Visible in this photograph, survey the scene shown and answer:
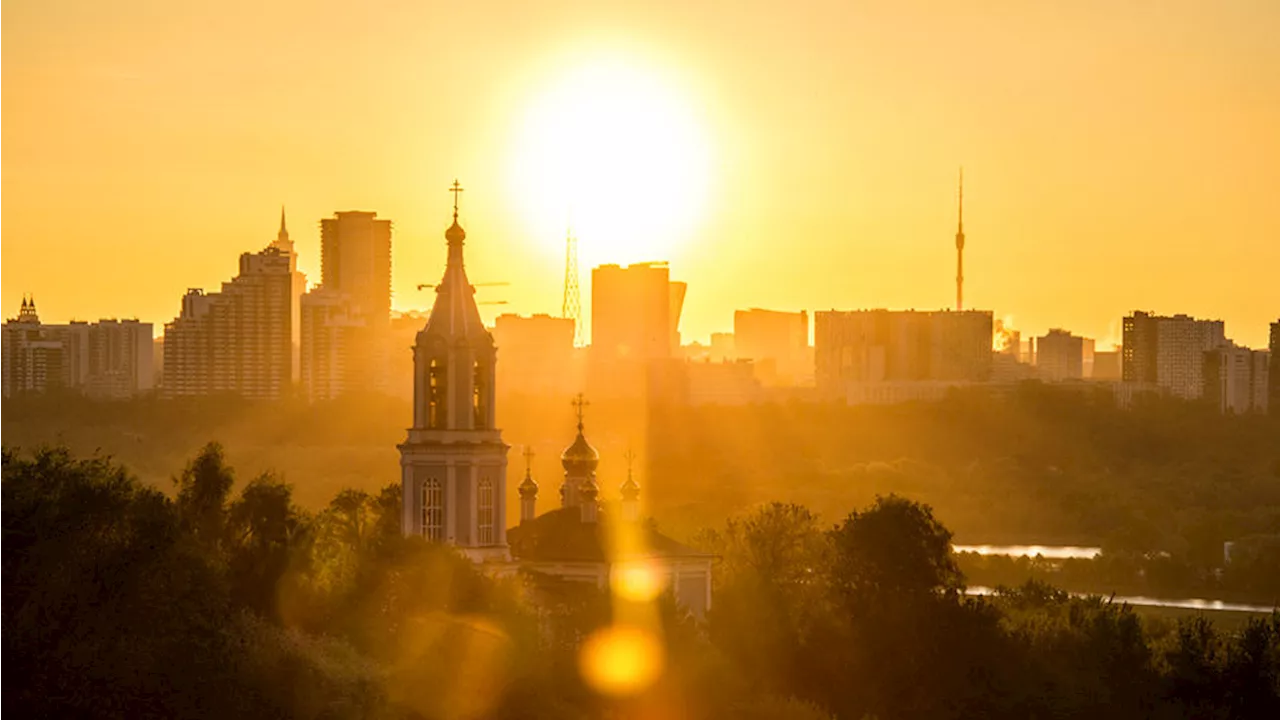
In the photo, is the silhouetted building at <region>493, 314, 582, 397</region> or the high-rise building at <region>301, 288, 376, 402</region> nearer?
the silhouetted building at <region>493, 314, 582, 397</region>

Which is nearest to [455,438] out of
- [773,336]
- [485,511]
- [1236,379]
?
[485,511]

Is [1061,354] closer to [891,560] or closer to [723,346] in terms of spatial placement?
[723,346]

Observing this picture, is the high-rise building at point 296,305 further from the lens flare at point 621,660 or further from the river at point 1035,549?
the lens flare at point 621,660

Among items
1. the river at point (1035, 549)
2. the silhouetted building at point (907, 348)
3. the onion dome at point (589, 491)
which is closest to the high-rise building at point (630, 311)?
the silhouetted building at point (907, 348)

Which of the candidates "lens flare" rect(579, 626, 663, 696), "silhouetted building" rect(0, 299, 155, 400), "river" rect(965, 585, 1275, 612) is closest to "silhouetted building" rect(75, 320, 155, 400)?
"silhouetted building" rect(0, 299, 155, 400)

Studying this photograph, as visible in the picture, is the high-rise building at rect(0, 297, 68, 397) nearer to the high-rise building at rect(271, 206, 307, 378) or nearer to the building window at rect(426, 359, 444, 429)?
the high-rise building at rect(271, 206, 307, 378)
